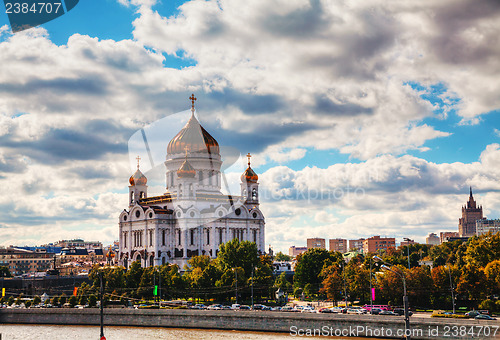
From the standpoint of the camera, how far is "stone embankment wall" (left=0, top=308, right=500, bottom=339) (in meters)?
45.7

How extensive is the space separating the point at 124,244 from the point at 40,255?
7381 centimetres

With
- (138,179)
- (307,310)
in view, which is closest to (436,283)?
(307,310)

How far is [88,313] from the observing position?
67875mm

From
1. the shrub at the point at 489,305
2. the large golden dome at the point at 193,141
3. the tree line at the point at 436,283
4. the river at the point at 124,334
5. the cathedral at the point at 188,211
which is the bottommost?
the river at the point at 124,334

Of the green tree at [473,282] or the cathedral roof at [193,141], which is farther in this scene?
the cathedral roof at [193,141]

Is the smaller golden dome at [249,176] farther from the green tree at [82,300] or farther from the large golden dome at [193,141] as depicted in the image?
the green tree at [82,300]

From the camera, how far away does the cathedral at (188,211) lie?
323ft

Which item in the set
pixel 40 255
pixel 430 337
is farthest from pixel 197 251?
pixel 40 255

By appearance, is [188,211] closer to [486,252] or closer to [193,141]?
[193,141]

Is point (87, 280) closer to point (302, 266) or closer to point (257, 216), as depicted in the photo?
point (257, 216)

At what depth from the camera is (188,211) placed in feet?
324

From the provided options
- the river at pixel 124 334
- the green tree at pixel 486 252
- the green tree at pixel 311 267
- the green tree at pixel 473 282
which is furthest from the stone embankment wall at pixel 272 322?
the green tree at pixel 311 267

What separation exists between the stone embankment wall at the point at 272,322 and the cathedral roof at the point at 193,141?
138 ft

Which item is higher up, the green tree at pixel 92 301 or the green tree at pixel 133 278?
the green tree at pixel 133 278
